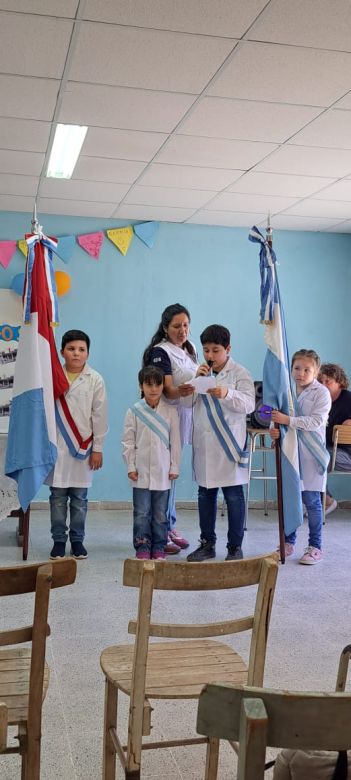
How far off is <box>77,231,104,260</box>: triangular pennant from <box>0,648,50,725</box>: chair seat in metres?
5.01

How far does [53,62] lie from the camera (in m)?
3.62

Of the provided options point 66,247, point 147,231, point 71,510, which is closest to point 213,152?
point 147,231

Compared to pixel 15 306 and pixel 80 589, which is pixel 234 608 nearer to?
pixel 80 589

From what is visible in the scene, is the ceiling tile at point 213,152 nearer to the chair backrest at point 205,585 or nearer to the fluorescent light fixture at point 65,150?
the fluorescent light fixture at point 65,150

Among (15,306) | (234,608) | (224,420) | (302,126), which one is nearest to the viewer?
(234,608)

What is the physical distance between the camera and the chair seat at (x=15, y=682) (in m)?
1.89

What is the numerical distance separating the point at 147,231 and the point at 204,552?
3.00 metres

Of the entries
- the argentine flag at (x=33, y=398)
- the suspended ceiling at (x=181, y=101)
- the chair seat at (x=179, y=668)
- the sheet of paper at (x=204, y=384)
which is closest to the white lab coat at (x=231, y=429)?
the sheet of paper at (x=204, y=384)

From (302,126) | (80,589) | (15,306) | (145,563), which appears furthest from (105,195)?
(145,563)

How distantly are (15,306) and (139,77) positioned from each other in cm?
320

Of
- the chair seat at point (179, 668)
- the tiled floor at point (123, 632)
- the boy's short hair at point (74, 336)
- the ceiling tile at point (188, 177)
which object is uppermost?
the ceiling tile at point (188, 177)

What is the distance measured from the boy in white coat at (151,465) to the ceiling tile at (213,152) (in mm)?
1281

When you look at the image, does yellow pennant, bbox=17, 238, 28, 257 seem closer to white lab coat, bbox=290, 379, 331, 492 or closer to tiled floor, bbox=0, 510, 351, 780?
tiled floor, bbox=0, 510, 351, 780

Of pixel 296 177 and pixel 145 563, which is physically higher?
pixel 296 177
